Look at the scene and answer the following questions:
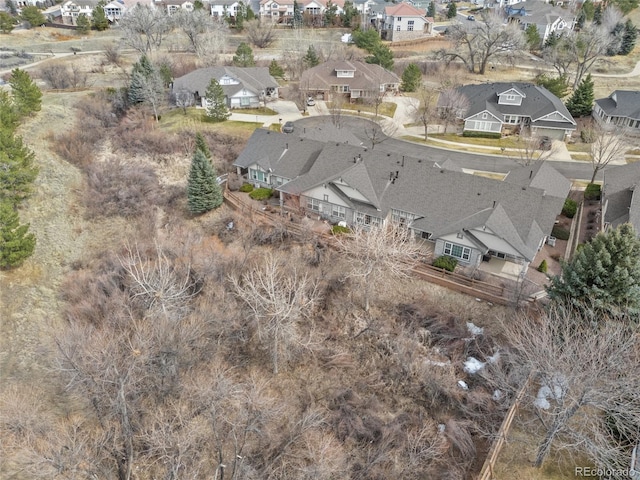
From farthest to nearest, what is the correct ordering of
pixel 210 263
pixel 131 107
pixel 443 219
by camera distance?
pixel 131 107
pixel 443 219
pixel 210 263

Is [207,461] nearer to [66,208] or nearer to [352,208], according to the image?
[352,208]

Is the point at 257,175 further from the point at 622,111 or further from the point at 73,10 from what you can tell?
the point at 73,10

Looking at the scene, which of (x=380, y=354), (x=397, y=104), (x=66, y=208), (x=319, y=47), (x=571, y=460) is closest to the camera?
(x=571, y=460)

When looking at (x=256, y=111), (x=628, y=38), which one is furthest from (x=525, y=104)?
(x=628, y=38)

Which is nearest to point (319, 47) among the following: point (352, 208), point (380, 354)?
point (352, 208)

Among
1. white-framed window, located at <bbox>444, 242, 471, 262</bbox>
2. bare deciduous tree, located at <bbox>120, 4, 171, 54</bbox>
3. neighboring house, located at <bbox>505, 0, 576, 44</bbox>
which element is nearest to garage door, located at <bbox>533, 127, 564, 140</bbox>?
white-framed window, located at <bbox>444, 242, 471, 262</bbox>

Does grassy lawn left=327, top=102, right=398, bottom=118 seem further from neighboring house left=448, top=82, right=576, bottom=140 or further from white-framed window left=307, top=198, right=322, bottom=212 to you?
white-framed window left=307, top=198, right=322, bottom=212

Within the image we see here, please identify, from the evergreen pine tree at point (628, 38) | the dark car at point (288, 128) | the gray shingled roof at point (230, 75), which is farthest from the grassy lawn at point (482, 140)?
the evergreen pine tree at point (628, 38)
